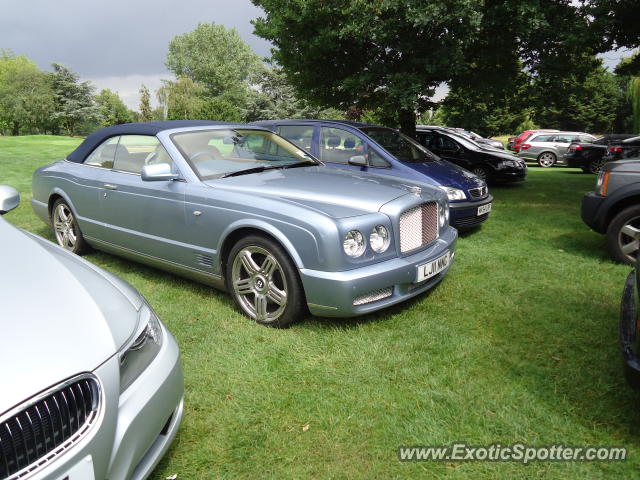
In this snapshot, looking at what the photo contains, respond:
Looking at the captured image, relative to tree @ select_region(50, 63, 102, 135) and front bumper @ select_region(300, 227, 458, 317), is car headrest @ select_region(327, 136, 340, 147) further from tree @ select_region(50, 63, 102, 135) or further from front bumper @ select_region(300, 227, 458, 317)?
tree @ select_region(50, 63, 102, 135)

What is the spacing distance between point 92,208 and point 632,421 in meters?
4.93

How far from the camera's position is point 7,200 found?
2.96 m

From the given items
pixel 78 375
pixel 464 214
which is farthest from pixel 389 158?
pixel 78 375

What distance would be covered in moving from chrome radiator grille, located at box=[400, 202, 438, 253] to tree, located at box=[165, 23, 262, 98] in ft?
233

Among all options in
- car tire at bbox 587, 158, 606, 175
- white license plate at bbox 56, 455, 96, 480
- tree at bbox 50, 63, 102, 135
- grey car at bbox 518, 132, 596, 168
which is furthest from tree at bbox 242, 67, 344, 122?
white license plate at bbox 56, 455, 96, 480

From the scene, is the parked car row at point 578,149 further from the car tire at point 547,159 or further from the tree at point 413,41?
the tree at point 413,41

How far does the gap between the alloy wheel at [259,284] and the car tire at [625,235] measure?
3778 mm

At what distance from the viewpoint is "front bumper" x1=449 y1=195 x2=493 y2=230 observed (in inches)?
255

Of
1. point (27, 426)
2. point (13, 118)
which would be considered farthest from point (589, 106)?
point (13, 118)

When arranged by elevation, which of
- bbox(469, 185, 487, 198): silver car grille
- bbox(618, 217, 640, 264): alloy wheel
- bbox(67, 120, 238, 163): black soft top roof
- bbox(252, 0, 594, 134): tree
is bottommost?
bbox(618, 217, 640, 264): alloy wheel

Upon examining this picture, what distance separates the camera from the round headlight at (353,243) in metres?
3.25

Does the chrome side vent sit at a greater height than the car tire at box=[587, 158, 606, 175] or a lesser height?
greater

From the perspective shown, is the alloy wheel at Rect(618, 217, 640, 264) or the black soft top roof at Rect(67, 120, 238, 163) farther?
the alloy wheel at Rect(618, 217, 640, 264)

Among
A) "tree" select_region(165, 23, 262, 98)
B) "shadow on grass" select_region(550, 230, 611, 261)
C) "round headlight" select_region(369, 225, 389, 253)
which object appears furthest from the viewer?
"tree" select_region(165, 23, 262, 98)
